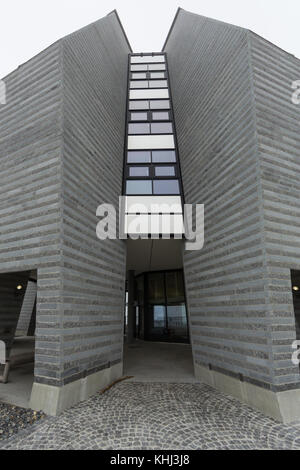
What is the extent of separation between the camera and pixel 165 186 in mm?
10016

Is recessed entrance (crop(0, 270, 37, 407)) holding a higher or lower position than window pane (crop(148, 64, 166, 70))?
lower

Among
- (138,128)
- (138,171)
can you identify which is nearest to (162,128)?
(138,128)

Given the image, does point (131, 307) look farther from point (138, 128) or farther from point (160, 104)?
point (160, 104)

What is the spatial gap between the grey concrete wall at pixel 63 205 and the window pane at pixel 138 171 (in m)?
1.26

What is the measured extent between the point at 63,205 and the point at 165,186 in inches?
197

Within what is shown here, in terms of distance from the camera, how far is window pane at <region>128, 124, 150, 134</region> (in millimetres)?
11625

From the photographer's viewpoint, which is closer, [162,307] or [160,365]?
[160,365]

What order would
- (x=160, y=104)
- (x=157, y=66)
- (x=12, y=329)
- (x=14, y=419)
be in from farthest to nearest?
(x=157, y=66) → (x=160, y=104) → (x=12, y=329) → (x=14, y=419)

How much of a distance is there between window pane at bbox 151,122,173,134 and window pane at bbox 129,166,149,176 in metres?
2.36

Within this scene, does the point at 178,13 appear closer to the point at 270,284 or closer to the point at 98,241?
the point at 98,241

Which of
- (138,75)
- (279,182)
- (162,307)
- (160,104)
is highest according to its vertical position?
(138,75)

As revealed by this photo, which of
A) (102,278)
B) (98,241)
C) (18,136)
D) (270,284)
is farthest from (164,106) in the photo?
(270,284)

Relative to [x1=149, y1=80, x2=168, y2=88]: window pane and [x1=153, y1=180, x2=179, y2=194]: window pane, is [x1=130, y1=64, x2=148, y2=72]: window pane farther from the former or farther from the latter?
[x1=153, y1=180, x2=179, y2=194]: window pane

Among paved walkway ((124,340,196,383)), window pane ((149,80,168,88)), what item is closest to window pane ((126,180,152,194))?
paved walkway ((124,340,196,383))
